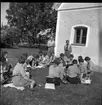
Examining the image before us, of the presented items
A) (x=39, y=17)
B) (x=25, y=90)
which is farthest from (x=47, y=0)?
(x=39, y=17)

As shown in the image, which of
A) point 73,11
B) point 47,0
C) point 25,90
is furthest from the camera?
point 73,11

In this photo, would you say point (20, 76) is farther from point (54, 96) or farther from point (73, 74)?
point (73, 74)

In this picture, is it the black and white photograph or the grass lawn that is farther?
the black and white photograph

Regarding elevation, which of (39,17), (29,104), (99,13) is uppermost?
(39,17)

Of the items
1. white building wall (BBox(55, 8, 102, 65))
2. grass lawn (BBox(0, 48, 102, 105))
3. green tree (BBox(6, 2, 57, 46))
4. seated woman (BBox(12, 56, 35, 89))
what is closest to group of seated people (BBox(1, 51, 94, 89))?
seated woman (BBox(12, 56, 35, 89))

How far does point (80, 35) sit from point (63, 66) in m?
2.75

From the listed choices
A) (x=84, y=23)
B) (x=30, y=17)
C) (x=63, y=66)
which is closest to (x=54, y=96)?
(x=63, y=66)

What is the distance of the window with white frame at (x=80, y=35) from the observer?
782cm

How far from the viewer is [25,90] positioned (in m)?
3.91

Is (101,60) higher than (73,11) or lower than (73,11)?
lower

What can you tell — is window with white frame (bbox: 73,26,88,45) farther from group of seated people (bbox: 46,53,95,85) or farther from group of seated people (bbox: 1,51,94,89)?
group of seated people (bbox: 46,53,95,85)

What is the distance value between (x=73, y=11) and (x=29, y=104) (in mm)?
5792

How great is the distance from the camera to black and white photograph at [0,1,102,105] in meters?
3.58

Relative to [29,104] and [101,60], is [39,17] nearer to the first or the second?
[101,60]
